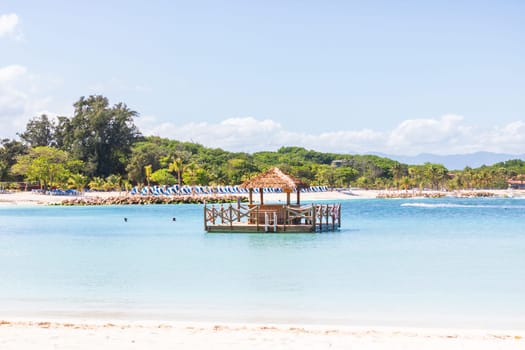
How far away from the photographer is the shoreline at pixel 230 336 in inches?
350

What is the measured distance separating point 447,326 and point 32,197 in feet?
197

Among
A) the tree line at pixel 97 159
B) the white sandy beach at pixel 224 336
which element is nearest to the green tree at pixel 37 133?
the tree line at pixel 97 159

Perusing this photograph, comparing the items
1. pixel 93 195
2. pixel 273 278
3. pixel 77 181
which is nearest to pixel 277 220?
pixel 273 278

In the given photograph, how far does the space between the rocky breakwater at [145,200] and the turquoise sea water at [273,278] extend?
116ft

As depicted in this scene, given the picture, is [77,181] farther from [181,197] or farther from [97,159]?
[181,197]

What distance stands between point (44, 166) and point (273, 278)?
191 feet

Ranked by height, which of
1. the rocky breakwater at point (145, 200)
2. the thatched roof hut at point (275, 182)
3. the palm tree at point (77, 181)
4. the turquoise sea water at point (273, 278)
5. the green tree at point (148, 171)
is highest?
the green tree at point (148, 171)

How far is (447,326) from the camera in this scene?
11.2 meters

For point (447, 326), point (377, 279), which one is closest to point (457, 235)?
point (377, 279)

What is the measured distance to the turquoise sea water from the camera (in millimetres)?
12367

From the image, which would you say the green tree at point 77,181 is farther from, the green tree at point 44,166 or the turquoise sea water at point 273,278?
the turquoise sea water at point 273,278

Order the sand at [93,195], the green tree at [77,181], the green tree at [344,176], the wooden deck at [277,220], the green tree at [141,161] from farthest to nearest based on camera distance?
1. the green tree at [344,176]
2. the green tree at [141,161]
3. the green tree at [77,181]
4. the sand at [93,195]
5. the wooden deck at [277,220]

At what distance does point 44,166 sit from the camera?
70.2 metres

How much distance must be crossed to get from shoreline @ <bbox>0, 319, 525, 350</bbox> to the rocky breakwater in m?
52.6
